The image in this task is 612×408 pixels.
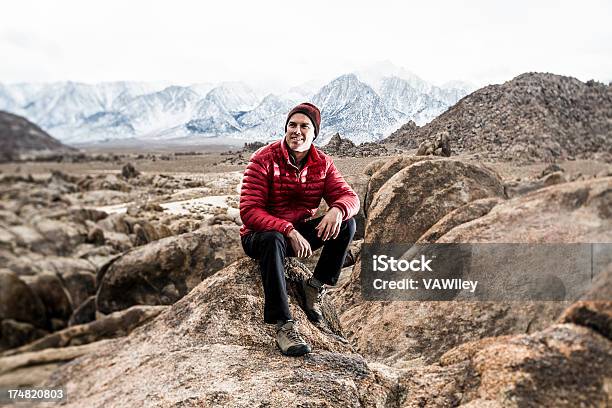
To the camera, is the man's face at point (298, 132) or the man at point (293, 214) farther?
the man's face at point (298, 132)

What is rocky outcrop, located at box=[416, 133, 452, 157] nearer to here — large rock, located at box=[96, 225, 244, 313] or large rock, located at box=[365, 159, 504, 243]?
large rock, located at box=[365, 159, 504, 243]

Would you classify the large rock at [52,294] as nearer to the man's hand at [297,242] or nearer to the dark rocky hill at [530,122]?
the man's hand at [297,242]

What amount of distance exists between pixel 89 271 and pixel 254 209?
11.8 ft

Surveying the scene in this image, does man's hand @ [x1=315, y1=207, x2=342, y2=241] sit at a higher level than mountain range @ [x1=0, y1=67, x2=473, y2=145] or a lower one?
lower

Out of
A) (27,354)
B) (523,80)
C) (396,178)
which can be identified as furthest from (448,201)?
(27,354)

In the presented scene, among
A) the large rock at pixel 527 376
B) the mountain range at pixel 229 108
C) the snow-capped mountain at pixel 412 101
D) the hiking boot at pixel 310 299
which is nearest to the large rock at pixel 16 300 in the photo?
the mountain range at pixel 229 108

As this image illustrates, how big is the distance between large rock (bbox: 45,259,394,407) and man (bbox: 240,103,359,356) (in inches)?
9.6

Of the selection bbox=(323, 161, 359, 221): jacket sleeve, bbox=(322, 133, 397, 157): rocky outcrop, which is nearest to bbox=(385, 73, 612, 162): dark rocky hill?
bbox=(322, 133, 397, 157): rocky outcrop

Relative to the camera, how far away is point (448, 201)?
614 cm

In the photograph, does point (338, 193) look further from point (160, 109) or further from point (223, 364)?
point (160, 109)

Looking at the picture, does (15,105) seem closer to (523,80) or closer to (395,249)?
(395,249)

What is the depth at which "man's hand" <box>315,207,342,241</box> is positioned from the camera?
4176 millimetres

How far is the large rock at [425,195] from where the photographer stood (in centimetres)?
611

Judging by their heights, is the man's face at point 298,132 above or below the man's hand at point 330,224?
above
